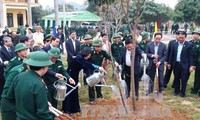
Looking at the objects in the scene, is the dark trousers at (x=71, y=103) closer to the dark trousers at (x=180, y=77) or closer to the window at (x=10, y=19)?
the dark trousers at (x=180, y=77)

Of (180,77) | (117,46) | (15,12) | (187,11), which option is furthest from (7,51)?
(15,12)

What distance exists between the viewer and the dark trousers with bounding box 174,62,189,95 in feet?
22.9

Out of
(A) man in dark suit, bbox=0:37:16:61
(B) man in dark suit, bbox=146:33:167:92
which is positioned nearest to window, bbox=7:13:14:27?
(A) man in dark suit, bbox=0:37:16:61

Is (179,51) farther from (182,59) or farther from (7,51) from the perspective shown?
(7,51)

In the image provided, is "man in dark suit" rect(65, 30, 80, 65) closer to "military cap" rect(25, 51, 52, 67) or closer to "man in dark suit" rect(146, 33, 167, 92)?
"man in dark suit" rect(146, 33, 167, 92)

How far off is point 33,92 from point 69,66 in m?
3.14

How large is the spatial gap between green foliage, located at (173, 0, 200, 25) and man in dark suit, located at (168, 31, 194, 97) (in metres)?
22.3

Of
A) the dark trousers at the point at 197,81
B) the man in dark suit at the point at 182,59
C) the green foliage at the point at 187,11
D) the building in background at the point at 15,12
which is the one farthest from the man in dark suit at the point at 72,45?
the building in background at the point at 15,12

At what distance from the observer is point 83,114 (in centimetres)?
593

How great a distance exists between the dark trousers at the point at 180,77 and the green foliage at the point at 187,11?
22.3m

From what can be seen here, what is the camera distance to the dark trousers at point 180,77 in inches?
275

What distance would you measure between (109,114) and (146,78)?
1.27 m

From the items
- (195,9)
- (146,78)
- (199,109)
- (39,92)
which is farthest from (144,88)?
(195,9)

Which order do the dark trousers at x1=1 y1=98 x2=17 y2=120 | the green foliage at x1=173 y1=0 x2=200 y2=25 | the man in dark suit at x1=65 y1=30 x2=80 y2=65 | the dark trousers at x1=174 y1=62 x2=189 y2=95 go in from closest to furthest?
the dark trousers at x1=1 y1=98 x2=17 y2=120 → the dark trousers at x1=174 y1=62 x2=189 y2=95 → the man in dark suit at x1=65 y1=30 x2=80 y2=65 → the green foliage at x1=173 y1=0 x2=200 y2=25
